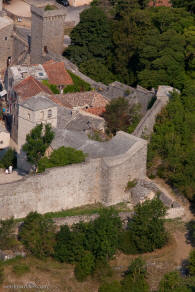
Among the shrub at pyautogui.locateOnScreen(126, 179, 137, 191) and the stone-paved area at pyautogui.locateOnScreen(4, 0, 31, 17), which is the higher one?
the shrub at pyautogui.locateOnScreen(126, 179, 137, 191)

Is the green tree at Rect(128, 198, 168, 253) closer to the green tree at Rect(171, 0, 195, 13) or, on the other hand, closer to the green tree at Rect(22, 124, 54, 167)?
the green tree at Rect(22, 124, 54, 167)

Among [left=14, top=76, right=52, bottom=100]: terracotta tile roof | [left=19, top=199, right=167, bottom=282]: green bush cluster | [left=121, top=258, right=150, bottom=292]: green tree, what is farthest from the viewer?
[left=14, top=76, right=52, bottom=100]: terracotta tile roof

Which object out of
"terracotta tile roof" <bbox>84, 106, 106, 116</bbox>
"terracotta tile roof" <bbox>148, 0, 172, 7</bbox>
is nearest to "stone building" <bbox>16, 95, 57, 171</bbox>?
"terracotta tile roof" <bbox>84, 106, 106, 116</bbox>

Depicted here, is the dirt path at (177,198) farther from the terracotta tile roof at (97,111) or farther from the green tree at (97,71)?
the green tree at (97,71)

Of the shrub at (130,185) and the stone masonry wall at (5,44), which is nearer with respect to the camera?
the shrub at (130,185)

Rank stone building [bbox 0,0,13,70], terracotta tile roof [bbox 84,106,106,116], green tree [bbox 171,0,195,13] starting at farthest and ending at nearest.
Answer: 1. green tree [bbox 171,0,195,13]
2. stone building [bbox 0,0,13,70]
3. terracotta tile roof [bbox 84,106,106,116]

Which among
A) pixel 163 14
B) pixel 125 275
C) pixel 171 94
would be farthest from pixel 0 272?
pixel 163 14

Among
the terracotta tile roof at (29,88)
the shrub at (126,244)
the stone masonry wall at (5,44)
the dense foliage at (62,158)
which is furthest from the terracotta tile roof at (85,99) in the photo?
the shrub at (126,244)
